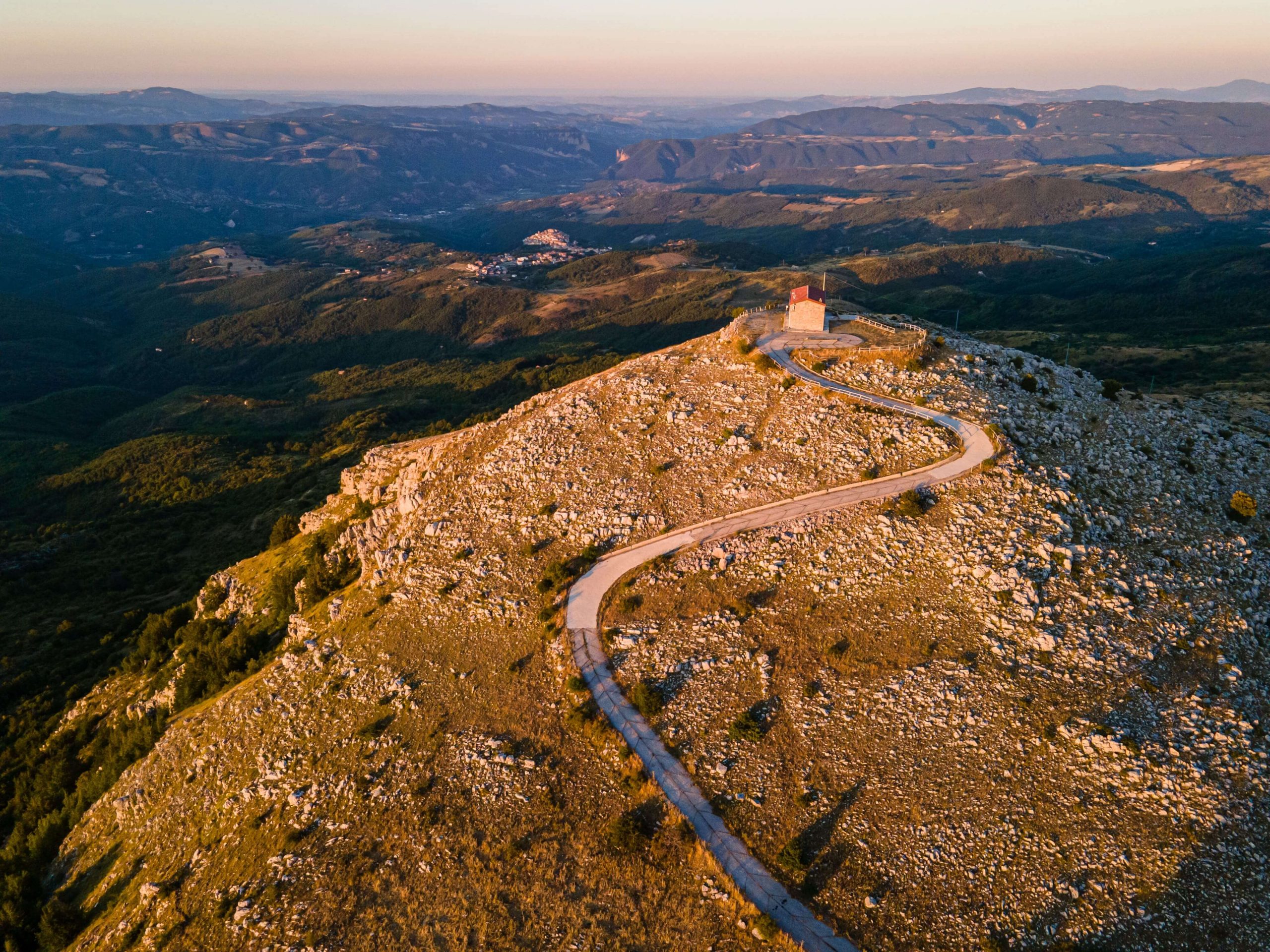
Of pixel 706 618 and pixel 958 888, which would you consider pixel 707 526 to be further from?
pixel 958 888

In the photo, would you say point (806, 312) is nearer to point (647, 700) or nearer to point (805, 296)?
point (805, 296)

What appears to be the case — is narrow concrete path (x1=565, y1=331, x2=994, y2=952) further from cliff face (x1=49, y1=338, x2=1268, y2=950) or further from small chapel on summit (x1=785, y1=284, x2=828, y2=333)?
small chapel on summit (x1=785, y1=284, x2=828, y2=333)

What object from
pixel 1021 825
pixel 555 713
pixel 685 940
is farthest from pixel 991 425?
pixel 685 940

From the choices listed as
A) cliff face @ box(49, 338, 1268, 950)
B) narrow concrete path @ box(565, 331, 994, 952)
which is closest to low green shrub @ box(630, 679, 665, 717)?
narrow concrete path @ box(565, 331, 994, 952)

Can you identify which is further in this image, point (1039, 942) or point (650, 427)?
point (650, 427)

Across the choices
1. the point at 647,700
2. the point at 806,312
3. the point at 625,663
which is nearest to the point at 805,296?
the point at 806,312

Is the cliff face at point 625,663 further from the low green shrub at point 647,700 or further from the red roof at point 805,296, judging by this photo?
the red roof at point 805,296

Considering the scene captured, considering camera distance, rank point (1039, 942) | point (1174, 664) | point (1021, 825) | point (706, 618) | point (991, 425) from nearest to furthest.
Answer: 1. point (1039, 942)
2. point (1021, 825)
3. point (1174, 664)
4. point (706, 618)
5. point (991, 425)
